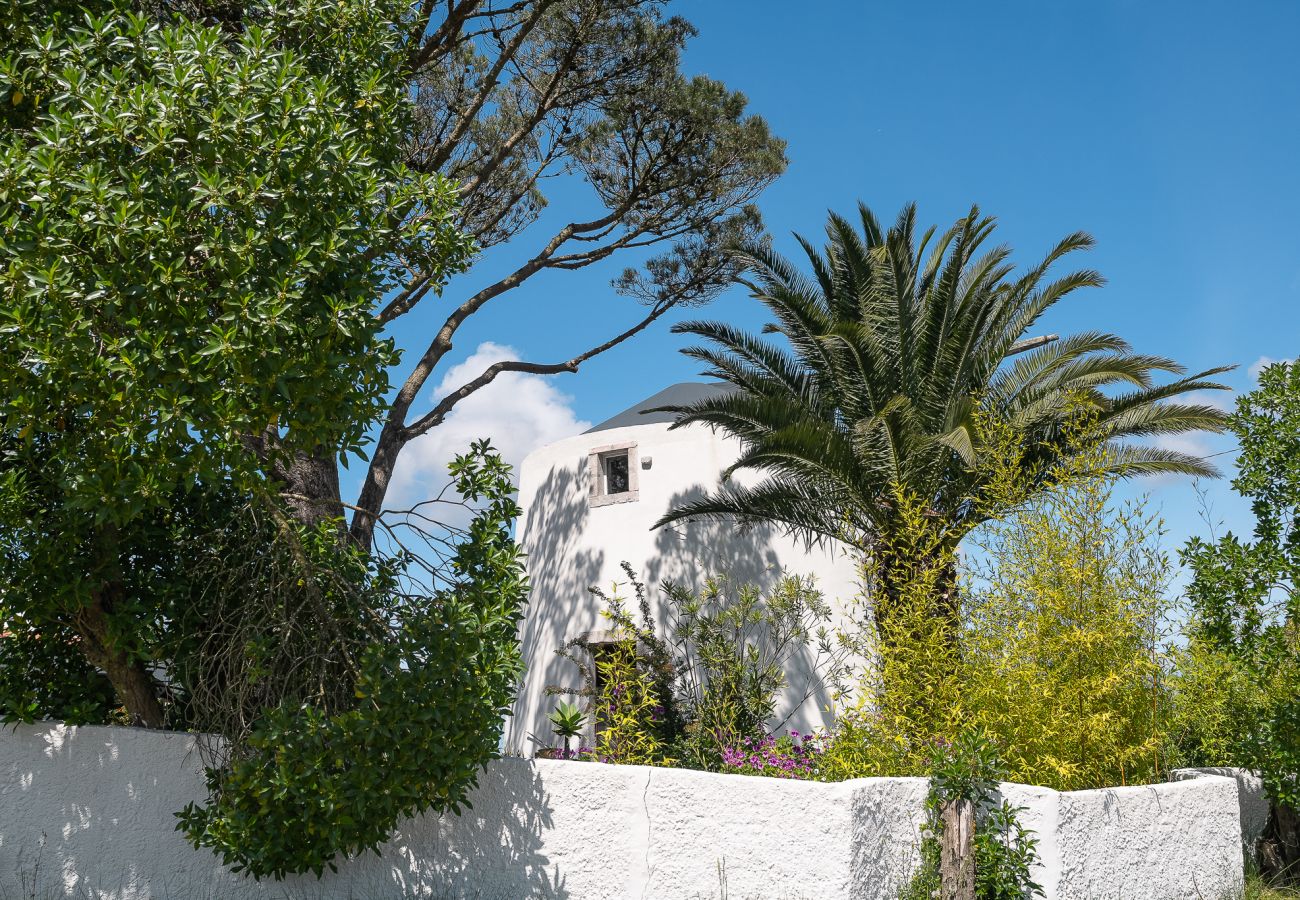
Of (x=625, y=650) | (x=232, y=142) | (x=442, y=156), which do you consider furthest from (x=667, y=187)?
(x=232, y=142)

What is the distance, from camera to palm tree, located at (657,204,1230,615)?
11602 millimetres

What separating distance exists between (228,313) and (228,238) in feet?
1.48

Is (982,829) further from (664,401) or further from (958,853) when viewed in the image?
(664,401)

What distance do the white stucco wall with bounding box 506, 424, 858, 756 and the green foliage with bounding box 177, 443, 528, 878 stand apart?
7.45 meters

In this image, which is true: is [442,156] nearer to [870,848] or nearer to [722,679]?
[722,679]

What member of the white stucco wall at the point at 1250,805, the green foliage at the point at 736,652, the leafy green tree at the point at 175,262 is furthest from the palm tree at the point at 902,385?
the leafy green tree at the point at 175,262

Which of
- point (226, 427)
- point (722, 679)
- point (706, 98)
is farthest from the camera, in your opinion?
point (706, 98)

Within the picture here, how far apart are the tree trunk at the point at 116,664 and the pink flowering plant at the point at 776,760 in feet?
16.6

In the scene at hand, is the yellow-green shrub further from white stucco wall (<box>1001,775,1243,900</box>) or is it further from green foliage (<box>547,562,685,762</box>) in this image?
green foliage (<box>547,562,685,762</box>)

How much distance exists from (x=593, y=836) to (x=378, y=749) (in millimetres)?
1625

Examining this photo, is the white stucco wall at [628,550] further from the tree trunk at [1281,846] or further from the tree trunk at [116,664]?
the tree trunk at [116,664]

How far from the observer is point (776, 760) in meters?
10.0

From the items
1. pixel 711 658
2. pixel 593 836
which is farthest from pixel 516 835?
pixel 711 658

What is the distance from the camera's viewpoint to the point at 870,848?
6.71 metres
